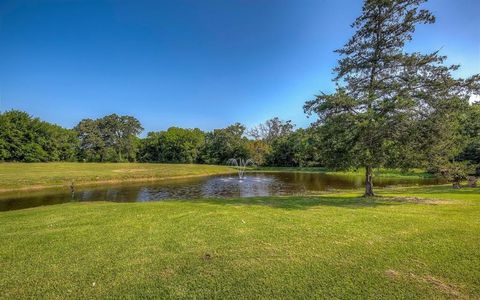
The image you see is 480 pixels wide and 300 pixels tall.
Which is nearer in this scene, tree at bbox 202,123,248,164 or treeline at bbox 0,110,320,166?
treeline at bbox 0,110,320,166

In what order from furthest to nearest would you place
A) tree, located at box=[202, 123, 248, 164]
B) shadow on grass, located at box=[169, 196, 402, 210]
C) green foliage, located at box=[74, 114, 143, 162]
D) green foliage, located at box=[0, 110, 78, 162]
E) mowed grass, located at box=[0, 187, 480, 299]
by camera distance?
tree, located at box=[202, 123, 248, 164]
green foliage, located at box=[74, 114, 143, 162]
green foliage, located at box=[0, 110, 78, 162]
shadow on grass, located at box=[169, 196, 402, 210]
mowed grass, located at box=[0, 187, 480, 299]

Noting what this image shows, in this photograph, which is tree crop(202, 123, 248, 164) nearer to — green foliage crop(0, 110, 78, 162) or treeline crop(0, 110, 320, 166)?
treeline crop(0, 110, 320, 166)

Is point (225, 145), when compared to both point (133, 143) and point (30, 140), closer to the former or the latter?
point (133, 143)

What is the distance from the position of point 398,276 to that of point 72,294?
17.5 ft

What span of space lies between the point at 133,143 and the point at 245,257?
87.9 meters

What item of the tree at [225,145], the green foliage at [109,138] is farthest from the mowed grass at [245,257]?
the green foliage at [109,138]

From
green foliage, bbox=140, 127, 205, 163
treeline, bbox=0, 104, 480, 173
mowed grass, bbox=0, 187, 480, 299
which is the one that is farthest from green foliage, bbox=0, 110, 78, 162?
mowed grass, bbox=0, 187, 480, 299

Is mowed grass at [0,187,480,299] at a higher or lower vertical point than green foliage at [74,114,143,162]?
lower

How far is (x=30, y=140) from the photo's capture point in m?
62.5

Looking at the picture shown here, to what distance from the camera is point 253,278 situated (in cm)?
436

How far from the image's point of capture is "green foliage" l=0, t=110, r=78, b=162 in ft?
192

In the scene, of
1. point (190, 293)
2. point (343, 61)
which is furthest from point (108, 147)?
point (190, 293)

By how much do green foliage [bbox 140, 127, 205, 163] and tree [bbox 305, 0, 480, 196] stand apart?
73775mm

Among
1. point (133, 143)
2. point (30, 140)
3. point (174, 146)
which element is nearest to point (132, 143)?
point (133, 143)
